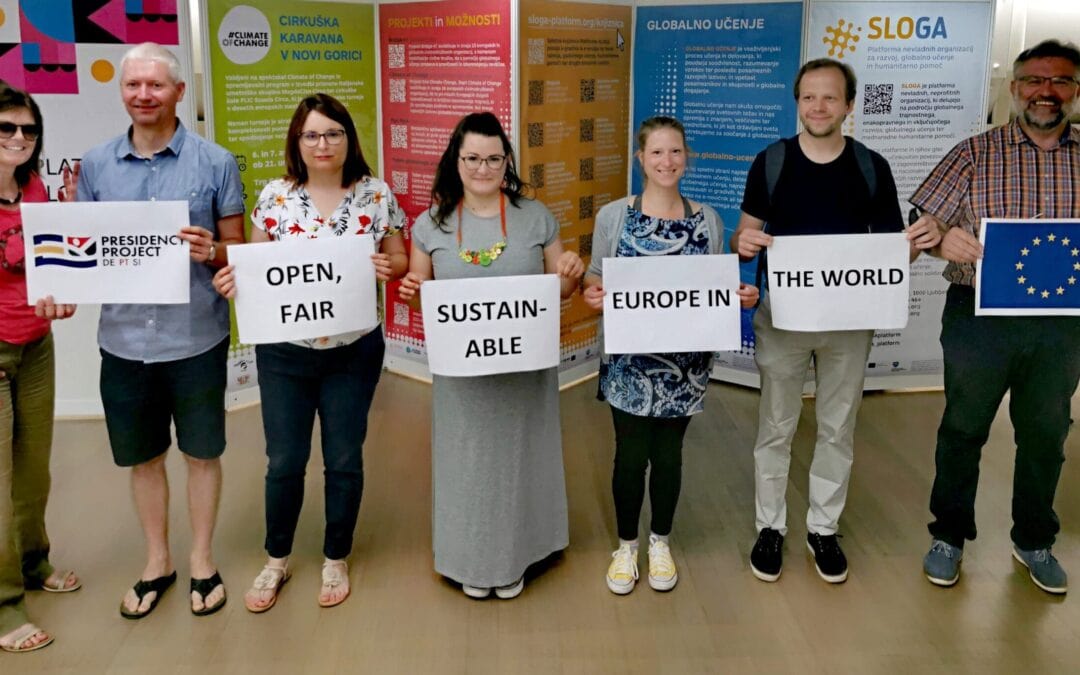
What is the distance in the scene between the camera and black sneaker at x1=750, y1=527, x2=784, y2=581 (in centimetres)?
343

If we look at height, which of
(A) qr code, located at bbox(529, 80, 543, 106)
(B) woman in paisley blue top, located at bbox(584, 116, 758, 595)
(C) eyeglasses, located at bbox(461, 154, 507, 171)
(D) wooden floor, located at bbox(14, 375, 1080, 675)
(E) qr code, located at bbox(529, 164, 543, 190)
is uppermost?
(A) qr code, located at bbox(529, 80, 543, 106)

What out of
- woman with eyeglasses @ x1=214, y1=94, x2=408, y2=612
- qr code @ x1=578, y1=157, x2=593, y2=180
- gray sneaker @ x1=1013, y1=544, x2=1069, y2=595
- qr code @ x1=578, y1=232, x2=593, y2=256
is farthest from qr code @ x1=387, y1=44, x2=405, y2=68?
gray sneaker @ x1=1013, y1=544, x2=1069, y2=595

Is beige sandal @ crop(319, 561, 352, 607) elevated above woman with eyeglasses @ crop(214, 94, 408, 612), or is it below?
below

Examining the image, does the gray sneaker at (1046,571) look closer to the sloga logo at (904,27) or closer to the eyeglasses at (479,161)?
the eyeglasses at (479,161)

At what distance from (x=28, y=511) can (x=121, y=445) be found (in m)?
0.51

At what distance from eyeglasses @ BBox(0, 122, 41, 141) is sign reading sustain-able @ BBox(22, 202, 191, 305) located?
0.25 m

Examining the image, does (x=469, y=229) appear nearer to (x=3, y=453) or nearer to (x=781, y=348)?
(x=781, y=348)

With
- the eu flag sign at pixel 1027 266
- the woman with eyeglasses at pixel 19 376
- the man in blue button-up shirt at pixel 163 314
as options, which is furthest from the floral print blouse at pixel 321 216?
the eu flag sign at pixel 1027 266

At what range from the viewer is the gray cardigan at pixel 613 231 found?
10.2 ft

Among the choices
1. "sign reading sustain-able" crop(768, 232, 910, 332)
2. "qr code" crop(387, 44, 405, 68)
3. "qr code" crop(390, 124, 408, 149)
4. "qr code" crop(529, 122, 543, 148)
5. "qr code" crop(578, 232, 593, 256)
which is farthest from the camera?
"qr code" crop(578, 232, 593, 256)

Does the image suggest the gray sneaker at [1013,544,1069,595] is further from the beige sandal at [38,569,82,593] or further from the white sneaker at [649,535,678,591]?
the beige sandal at [38,569,82,593]

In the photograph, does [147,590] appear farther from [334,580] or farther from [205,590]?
[334,580]

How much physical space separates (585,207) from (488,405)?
2592mm

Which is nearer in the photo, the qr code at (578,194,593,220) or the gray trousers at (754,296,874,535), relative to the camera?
the gray trousers at (754,296,874,535)
